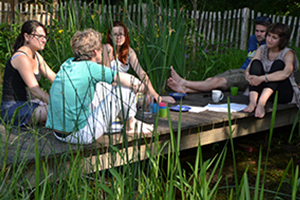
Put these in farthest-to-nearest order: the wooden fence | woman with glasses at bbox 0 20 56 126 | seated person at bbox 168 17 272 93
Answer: the wooden fence → seated person at bbox 168 17 272 93 → woman with glasses at bbox 0 20 56 126

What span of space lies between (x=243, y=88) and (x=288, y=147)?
1104 mm

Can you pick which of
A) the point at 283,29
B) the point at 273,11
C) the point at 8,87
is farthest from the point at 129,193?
the point at 273,11

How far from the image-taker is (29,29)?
3154mm

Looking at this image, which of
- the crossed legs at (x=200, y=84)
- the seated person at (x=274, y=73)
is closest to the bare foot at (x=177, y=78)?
the crossed legs at (x=200, y=84)

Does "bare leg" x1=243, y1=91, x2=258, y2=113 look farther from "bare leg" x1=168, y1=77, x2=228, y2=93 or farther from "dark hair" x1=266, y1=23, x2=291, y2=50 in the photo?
"bare leg" x1=168, y1=77, x2=228, y2=93

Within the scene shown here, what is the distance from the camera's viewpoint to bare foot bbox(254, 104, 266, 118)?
3.64 metres

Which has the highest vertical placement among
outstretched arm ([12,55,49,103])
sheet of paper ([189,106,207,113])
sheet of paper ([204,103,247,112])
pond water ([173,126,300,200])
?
outstretched arm ([12,55,49,103])

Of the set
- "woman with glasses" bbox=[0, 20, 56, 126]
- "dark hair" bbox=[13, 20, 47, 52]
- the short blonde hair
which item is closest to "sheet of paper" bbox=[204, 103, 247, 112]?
the short blonde hair

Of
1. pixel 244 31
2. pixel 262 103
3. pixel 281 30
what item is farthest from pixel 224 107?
pixel 244 31

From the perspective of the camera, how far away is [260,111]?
365 centimetres

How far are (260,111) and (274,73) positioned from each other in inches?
18.5

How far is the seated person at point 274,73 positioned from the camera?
376 centimetres

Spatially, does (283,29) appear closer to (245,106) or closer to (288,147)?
(245,106)

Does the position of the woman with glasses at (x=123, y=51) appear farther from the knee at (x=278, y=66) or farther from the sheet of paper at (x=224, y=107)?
the knee at (x=278, y=66)
